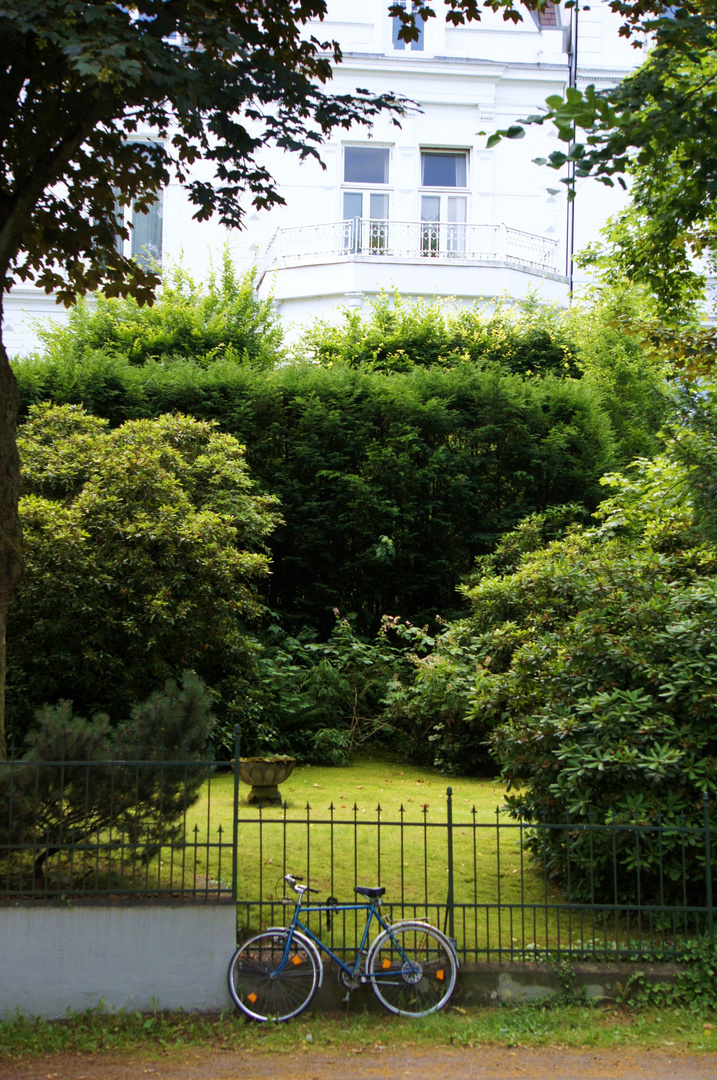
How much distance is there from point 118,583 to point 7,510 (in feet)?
12.5

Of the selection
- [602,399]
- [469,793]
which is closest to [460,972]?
[469,793]

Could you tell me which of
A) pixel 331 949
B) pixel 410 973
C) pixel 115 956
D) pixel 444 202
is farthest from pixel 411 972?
pixel 444 202

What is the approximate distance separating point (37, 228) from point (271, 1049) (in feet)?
22.1

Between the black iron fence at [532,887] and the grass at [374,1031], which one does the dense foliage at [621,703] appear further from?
the grass at [374,1031]

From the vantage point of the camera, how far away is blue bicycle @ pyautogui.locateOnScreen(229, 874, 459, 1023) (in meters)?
5.55

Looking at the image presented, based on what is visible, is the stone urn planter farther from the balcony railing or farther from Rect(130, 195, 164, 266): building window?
Rect(130, 195, 164, 266): building window

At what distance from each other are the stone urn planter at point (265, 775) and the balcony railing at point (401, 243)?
11959mm

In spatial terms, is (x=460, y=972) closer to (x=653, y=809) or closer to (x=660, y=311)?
(x=653, y=809)

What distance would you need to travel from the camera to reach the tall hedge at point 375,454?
47.3ft

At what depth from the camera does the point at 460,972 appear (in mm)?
5738

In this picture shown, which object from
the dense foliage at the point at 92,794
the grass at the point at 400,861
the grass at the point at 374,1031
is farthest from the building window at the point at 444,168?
the grass at the point at 374,1031

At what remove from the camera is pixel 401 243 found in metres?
A: 18.8

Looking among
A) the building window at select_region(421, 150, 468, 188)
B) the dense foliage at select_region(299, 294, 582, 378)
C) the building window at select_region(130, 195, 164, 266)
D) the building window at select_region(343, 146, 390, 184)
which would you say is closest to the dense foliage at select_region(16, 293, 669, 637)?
the dense foliage at select_region(299, 294, 582, 378)

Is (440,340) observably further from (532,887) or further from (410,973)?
(410,973)
